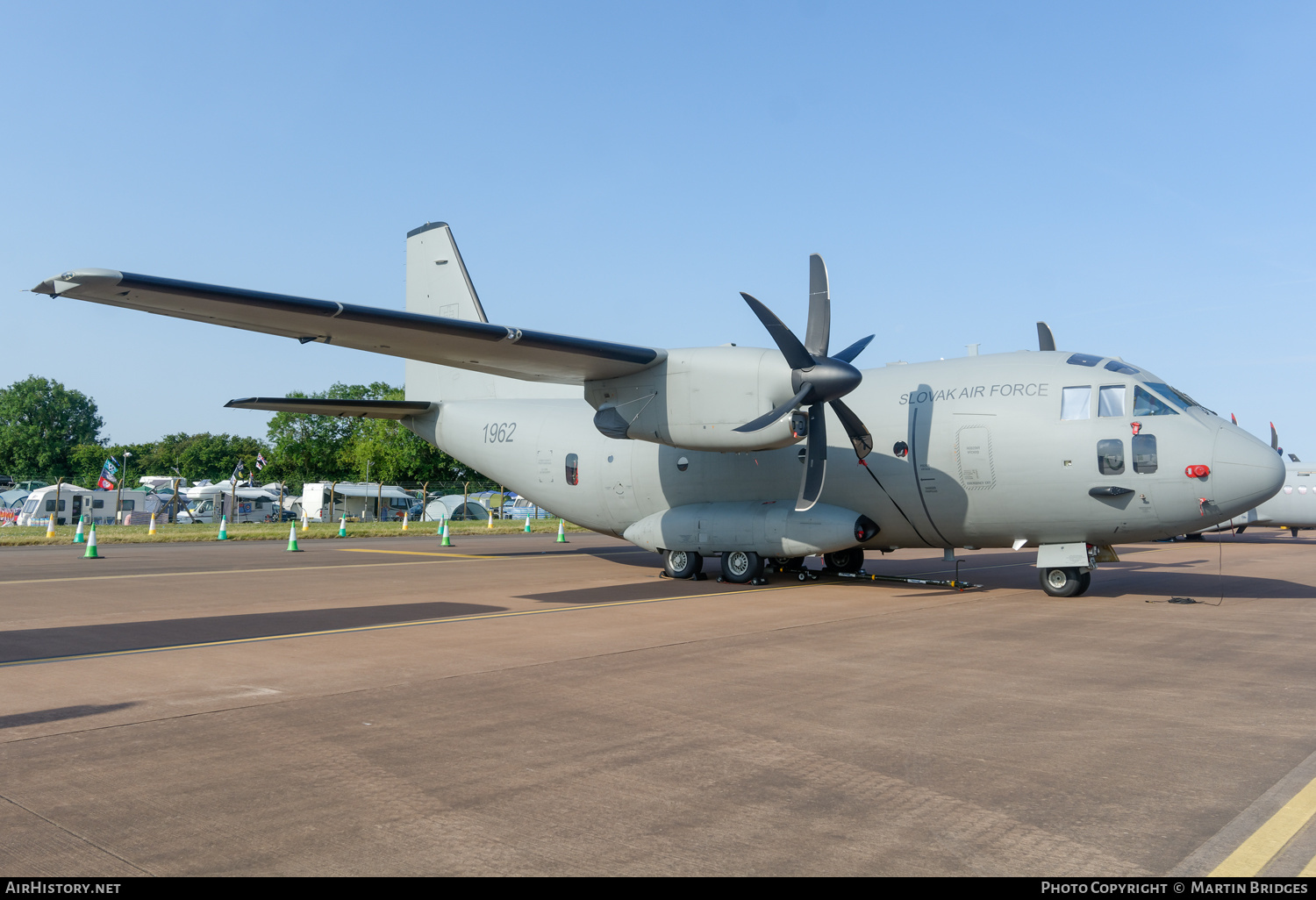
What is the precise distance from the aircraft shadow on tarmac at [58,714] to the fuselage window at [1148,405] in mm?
13997

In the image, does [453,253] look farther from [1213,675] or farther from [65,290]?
[1213,675]

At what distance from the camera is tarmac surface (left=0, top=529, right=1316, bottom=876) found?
13.4ft

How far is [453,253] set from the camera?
76.7 feet

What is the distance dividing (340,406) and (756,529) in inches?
416

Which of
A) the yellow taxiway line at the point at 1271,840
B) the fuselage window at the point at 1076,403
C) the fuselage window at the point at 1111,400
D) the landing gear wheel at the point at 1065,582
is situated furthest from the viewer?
the landing gear wheel at the point at 1065,582

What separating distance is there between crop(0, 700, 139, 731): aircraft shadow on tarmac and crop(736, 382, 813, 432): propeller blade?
10.1 metres

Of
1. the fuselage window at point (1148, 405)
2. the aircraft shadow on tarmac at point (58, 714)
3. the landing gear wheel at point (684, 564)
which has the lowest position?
the aircraft shadow on tarmac at point (58, 714)

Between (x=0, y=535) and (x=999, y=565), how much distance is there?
1304 inches

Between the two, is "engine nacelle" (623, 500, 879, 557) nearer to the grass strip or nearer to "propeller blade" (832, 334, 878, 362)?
"propeller blade" (832, 334, 878, 362)

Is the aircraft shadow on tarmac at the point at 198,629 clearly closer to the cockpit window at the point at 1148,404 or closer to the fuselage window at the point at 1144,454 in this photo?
the fuselage window at the point at 1144,454

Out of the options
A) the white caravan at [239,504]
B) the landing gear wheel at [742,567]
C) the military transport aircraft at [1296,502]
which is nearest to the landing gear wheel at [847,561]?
the landing gear wheel at [742,567]

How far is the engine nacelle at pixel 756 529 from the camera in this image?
637 inches
